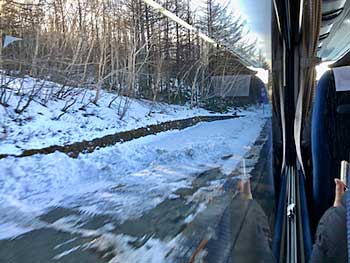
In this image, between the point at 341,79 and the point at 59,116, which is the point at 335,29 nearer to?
the point at 341,79

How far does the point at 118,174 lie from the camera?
1.23 meters

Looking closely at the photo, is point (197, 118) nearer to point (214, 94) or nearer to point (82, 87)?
point (214, 94)

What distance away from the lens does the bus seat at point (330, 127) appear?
5.86ft

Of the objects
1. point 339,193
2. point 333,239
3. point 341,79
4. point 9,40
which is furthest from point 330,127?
point 9,40

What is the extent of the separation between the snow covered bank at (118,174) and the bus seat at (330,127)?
39 cm

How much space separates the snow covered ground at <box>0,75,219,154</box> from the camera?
87 centimetres

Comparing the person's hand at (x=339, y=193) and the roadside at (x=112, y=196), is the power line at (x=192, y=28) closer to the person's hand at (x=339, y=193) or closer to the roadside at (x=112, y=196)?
the roadside at (x=112, y=196)

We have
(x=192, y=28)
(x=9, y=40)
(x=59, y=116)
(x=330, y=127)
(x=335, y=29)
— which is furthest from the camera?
(x=335, y=29)

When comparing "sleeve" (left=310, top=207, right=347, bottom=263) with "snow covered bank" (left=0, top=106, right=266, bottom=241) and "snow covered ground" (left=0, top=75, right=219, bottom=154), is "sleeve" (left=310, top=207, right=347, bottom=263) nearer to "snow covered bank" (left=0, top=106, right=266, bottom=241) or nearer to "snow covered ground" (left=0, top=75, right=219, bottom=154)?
"snow covered bank" (left=0, top=106, right=266, bottom=241)

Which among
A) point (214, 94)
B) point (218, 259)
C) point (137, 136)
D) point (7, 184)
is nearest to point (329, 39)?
point (214, 94)

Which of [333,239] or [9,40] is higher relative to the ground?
[9,40]

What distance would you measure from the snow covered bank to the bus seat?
1.29 feet

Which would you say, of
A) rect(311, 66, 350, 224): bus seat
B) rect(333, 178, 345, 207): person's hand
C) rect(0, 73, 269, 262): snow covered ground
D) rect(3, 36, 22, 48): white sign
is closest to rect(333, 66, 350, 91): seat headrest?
rect(311, 66, 350, 224): bus seat

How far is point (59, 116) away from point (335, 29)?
7.75ft
